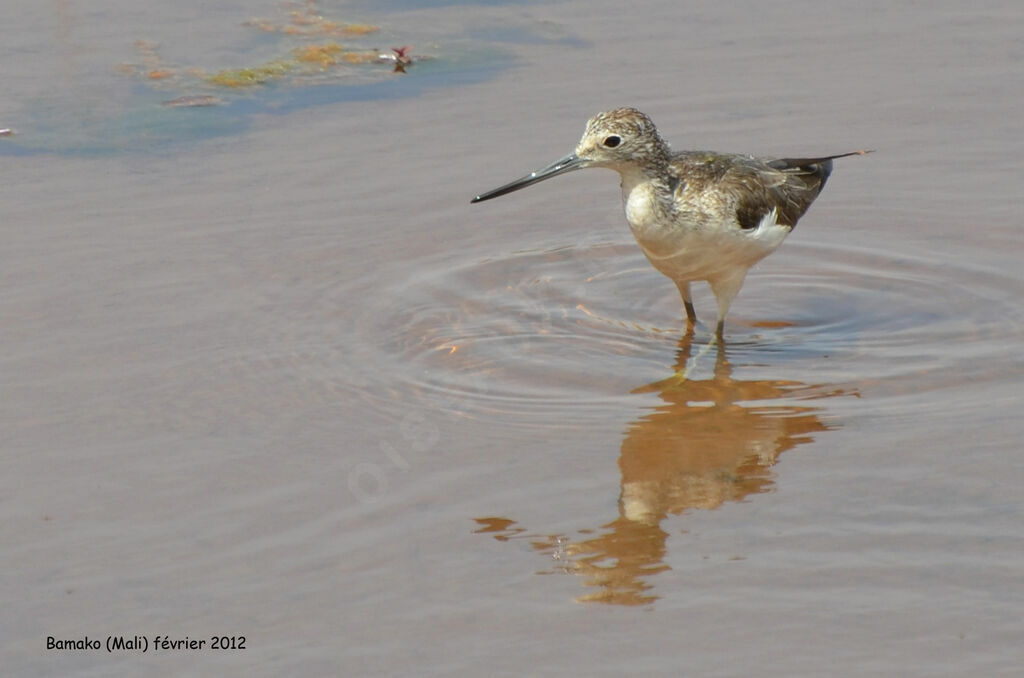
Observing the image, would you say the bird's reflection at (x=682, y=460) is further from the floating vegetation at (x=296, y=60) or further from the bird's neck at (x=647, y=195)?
the floating vegetation at (x=296, y=60)

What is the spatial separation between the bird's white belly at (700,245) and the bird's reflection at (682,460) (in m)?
0.37

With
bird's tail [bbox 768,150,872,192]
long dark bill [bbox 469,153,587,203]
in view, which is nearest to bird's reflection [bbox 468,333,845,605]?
long dark bill [bbox 469,153,587,203]

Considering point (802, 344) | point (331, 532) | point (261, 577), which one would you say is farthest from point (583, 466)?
point (802, 344)

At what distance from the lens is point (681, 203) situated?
6711mm

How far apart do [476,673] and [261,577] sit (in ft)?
2.83

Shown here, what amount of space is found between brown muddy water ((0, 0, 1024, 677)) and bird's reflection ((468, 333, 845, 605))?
0.07 ft

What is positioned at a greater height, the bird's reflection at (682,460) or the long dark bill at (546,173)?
the long dark bill at (546,173)

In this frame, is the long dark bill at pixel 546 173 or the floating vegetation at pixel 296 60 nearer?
the long dark bill at pixel 546 173

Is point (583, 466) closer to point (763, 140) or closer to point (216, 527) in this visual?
point (216, 527)

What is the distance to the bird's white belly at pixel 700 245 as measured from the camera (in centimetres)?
666

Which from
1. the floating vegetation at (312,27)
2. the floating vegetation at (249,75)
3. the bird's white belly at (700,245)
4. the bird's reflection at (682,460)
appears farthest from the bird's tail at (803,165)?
the floating vegetation at (312,27)

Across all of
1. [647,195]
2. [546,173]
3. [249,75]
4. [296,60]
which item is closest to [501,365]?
[546,173]

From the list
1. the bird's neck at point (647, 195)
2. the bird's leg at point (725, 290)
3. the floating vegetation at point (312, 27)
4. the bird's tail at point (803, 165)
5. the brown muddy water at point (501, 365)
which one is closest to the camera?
the brown muddy water at point (501, 365)

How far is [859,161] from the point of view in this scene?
864 centimetres
